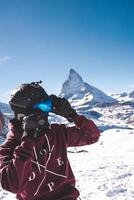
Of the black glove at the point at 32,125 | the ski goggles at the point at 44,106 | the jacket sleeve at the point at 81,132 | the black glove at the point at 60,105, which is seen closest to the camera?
the black glove at the point at 32,125

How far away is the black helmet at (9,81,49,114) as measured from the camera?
442cm

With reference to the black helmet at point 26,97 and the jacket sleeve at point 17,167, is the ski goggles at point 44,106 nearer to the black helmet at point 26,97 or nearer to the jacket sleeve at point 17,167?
the black helmet at point 26,97

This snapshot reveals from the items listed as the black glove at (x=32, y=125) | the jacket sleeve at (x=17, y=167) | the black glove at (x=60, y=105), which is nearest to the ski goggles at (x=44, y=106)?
the black glove at (x=32, y=125)

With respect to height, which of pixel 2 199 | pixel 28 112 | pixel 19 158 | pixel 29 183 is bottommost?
pixel 2 199

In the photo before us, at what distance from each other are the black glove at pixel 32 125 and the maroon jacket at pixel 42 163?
2.9 inches

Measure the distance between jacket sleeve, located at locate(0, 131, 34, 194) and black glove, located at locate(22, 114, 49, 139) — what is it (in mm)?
75

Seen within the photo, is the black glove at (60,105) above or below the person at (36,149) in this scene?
above

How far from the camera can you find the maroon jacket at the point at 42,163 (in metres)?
4.10

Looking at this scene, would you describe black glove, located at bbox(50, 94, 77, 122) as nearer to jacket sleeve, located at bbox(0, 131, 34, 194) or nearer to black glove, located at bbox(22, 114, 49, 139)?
black glove, located at bbox(22, 114, 49, 139)

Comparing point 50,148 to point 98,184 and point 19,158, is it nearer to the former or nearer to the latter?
point 19,158

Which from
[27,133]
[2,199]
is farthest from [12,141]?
[2,199]

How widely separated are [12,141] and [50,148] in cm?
48

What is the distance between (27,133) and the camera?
422cm

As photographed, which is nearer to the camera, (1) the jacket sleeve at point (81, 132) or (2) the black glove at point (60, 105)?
(2) the black glove at point (60, 105)
